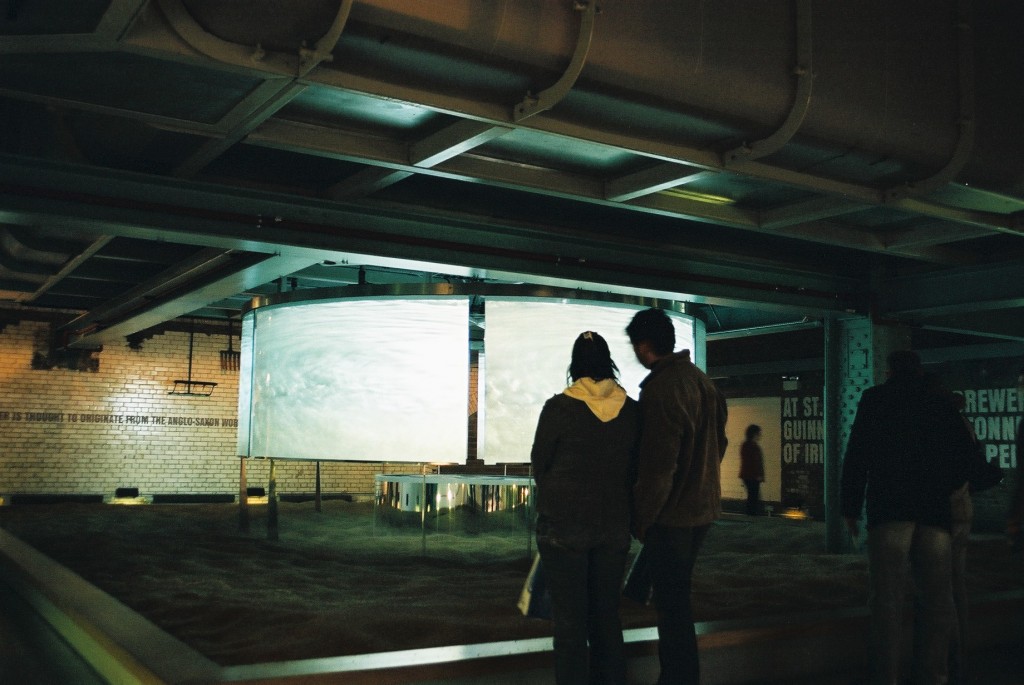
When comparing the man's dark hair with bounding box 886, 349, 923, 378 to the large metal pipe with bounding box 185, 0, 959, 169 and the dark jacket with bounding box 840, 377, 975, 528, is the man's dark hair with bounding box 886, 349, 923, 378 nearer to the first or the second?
the dark jacket with bounding box 840, 377, 975, 528

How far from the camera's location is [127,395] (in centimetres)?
1900

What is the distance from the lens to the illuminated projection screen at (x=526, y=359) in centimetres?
929

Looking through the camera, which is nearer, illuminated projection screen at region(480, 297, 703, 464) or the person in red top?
illuminated projection screen at region(480, 297, 703, 464)

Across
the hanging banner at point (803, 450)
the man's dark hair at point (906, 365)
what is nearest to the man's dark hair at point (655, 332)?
the man's dark hair at point (906, 365)

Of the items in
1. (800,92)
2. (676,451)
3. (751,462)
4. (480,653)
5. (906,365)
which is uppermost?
(800,92)

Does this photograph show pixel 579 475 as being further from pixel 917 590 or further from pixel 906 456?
pixel 917 590

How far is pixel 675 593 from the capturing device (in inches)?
152

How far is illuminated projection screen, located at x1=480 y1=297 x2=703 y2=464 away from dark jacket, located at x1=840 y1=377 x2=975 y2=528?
480 centimetres

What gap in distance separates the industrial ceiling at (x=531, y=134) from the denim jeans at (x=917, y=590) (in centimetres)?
247

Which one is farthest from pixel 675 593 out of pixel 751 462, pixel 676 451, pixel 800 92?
pixel 751 462

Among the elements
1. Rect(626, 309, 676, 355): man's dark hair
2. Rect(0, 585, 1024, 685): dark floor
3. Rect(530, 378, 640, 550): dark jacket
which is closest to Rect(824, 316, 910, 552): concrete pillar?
Rect(0, 585, 1024, 685): dark floor

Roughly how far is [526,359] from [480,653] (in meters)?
5.21

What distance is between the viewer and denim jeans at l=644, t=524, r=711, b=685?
385cm

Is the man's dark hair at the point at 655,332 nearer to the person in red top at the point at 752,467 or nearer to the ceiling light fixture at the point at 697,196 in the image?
the ceiling light fixture at the point at 697,196
